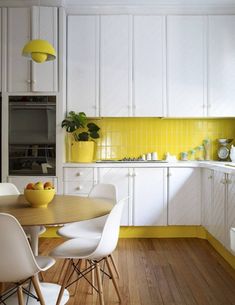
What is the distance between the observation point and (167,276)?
2.80 meters

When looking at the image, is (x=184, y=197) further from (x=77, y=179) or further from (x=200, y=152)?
(x=77, y=179)

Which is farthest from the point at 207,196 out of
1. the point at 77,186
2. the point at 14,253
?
the point at 14,253

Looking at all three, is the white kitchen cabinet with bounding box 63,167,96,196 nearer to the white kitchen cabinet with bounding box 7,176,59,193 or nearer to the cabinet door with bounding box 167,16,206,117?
the white kitchen cabinet with bounding box 7,176,59,193

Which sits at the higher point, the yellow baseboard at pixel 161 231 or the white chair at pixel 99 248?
the white chair at pixel 99 248

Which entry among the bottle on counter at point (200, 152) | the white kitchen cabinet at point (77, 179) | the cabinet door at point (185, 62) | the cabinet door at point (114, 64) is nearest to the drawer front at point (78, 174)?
the white kitchen cabinet at point (77, 179)

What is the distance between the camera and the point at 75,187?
12.9 ft

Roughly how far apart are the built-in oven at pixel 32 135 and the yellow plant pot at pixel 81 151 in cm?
30

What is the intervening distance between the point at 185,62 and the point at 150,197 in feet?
5.57

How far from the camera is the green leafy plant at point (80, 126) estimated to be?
3.96 m

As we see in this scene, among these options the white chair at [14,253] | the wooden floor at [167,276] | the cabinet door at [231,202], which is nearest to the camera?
the white chair at [14,253]

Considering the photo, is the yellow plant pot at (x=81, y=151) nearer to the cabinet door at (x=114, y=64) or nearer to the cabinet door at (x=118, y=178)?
the cabinet door at (x=118, y=178)

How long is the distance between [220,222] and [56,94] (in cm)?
228

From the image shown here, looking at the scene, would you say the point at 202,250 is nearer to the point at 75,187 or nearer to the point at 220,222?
the point at 220,222

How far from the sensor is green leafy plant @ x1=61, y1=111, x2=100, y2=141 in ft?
13.0
